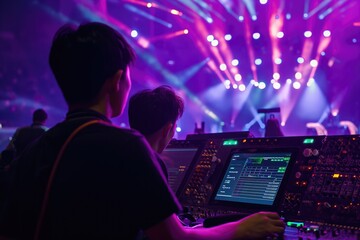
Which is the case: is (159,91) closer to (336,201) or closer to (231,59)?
(336,201)

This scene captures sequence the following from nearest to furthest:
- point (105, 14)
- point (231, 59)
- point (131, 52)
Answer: point (131, 52)
point (105, 14)
point (231, 59)

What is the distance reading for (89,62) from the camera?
49.2 inches

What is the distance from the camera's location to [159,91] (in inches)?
82.3

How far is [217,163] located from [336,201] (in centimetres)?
64

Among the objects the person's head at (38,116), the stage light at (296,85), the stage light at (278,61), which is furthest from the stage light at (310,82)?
the person's head at (38,116)

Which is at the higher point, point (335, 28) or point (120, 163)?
point (335, 28)

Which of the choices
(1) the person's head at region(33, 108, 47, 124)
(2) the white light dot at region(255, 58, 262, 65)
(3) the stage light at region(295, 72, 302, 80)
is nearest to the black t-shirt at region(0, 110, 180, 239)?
(1) the person's head at region(33, 108, 47, 124)

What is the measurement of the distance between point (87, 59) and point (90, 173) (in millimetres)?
334

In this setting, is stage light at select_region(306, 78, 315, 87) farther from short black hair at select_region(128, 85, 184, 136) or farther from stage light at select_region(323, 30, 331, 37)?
short black hair at select_region(128, 85, 184, 136)

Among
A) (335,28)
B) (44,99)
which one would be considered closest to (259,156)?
(44,99)

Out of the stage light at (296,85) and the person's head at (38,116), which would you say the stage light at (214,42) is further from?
the person's head at (38,116)

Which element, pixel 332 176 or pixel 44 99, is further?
pixel 44 99

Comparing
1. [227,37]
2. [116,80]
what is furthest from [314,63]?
[116,80]

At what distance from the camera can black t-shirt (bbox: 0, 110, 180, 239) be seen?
113 cm
